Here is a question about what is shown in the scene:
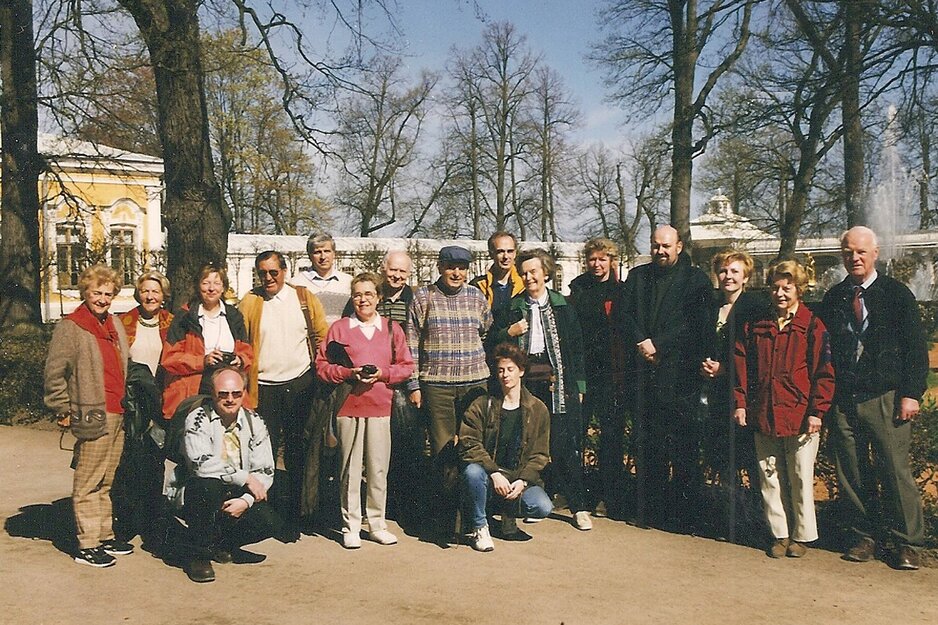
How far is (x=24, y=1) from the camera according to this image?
15.9 metres

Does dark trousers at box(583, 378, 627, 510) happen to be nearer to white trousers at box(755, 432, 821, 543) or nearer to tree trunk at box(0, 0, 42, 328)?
white trousers at box(755, 432, 821, 543)

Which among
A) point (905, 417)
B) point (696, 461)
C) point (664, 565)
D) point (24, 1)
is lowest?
point (664, 565)

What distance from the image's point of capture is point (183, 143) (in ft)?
36.2

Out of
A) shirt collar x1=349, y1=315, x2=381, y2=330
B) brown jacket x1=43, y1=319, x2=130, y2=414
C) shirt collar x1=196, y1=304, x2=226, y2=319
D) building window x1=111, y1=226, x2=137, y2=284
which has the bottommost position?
brown jacket x1=43, y1=319, x2=130, y2=414

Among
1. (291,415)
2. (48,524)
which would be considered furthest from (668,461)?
(48,524)

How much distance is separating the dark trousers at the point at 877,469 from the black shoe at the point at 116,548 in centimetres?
453

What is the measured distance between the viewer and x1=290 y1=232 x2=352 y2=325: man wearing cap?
7418 mm

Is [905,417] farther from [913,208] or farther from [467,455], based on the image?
[913,208]

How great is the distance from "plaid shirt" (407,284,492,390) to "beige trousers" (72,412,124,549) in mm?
1952

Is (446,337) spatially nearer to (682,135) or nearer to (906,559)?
(906,559)

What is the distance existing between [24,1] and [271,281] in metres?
11.9

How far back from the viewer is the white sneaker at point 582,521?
6.80 m

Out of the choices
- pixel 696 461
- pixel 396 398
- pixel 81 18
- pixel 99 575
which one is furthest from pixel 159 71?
pixel 696 461

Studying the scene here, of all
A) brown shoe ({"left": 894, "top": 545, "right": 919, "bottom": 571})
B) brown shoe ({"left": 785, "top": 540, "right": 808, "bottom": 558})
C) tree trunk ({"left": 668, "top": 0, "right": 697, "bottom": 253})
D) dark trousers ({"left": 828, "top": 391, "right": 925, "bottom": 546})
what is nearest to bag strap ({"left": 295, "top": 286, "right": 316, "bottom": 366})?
brown shoe ({"left": 785, "top": 540, "right": 808, "bottom": 558})
